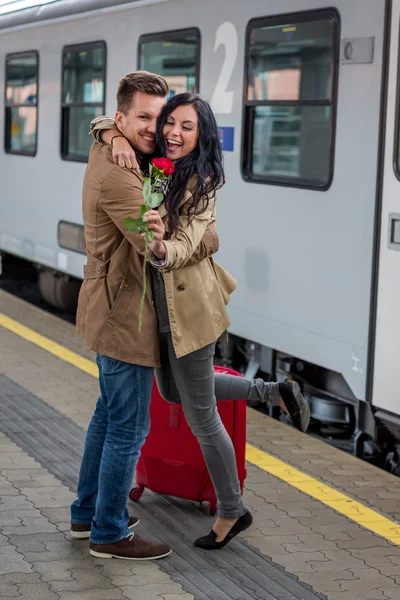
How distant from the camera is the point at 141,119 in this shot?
4047mm

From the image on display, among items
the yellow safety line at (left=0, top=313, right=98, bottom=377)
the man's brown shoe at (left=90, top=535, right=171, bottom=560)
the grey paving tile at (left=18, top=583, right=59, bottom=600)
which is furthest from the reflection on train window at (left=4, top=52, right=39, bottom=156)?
the grey paving tile at (left=18, top=583, right=59, bottom=600)

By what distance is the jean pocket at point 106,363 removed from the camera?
4102 mm

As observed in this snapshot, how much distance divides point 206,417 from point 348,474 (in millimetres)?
1608

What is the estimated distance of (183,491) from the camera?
4.82 meters

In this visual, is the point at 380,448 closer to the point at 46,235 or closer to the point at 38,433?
the point at 38,433

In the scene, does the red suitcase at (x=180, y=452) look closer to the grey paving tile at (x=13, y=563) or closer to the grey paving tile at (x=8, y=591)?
the grey paving tile at (x=13, y=563)

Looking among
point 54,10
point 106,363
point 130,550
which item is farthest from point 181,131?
point 54,10

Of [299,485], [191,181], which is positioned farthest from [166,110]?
[299,485]

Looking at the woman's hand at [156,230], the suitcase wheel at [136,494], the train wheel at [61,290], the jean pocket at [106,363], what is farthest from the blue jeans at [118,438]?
the train wheel at [61,290]

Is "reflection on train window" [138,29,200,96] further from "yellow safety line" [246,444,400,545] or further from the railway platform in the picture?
"yellow safety line" [246,444,400,545]

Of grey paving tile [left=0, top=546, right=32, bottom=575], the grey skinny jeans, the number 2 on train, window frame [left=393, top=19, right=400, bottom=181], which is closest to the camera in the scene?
grey paving tile [left=0, top=546, right=32, bottom=575]

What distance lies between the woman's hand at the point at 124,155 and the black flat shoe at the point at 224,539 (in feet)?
4.85

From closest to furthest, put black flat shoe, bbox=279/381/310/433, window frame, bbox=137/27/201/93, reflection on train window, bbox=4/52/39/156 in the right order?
black flat shoe, bbox=279/381/310/433
window frame, bbox=137/27/201/93
reflection on train window, bbox=4/52/39/156

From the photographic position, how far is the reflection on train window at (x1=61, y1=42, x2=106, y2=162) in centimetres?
891
